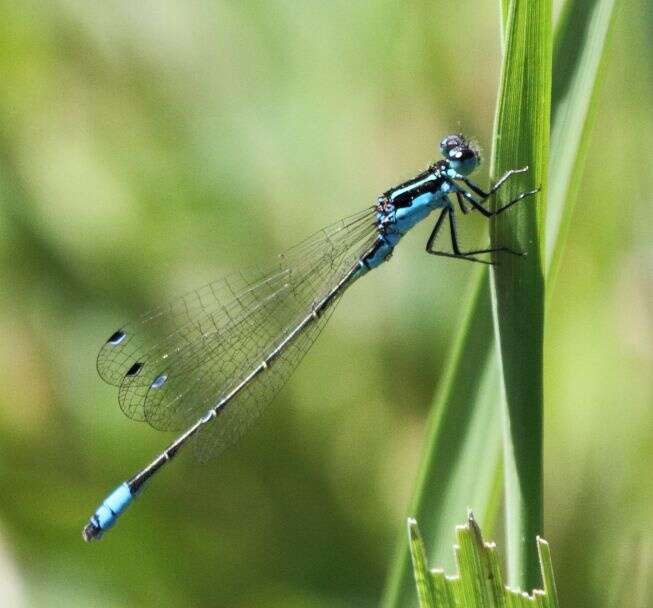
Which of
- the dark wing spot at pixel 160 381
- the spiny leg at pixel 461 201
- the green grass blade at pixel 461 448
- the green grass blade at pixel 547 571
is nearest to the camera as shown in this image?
the green grass blade at pixel 547 571

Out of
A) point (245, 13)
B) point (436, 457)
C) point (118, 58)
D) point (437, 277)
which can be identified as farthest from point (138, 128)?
point (436, 457)

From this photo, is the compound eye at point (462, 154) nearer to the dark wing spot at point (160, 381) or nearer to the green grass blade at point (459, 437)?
the green grass blade at point (459, 437)

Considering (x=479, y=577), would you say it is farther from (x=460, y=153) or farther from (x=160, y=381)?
(x=160, y=381)

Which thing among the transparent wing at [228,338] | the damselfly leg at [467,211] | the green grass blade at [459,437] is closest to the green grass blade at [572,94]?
the damselfly leg at [467,211]

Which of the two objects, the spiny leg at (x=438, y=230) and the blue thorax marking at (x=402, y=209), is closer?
the spiny leg at (x=438, y=230)

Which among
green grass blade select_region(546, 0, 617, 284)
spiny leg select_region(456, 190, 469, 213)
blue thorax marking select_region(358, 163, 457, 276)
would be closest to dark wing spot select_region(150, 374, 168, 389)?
blue thorax marking select_region(358, 163, 457, 276)

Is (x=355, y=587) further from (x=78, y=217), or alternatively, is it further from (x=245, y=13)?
(x=245, y=13)

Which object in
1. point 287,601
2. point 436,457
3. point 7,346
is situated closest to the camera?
point 436,457
